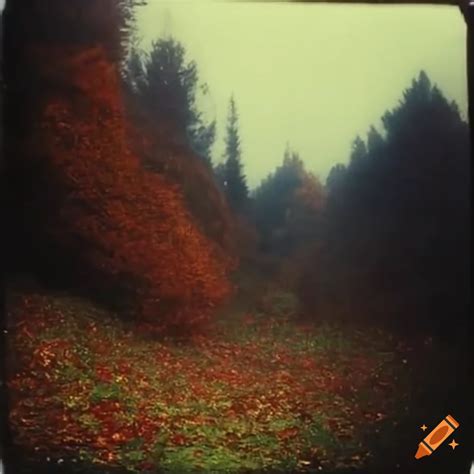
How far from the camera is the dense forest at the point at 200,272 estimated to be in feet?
3.12

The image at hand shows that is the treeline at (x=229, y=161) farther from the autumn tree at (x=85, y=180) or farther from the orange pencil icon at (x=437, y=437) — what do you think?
the orange pencil icon at (x=437, y=437)

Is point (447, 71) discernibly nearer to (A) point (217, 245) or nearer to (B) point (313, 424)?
(A) point (217, 245)

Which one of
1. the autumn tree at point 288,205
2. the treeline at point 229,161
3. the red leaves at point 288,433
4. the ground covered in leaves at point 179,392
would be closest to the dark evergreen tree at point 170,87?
the treeline at point 229,161

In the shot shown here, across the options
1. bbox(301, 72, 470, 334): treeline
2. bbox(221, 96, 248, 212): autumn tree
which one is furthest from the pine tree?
bbox(301, 72, 470, 334): treeline

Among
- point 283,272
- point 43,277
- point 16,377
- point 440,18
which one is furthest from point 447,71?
point 16,377

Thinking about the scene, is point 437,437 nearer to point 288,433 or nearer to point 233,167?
point 288,433

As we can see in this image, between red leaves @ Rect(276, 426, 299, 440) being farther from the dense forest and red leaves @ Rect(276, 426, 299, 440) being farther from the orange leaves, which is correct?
the orange leaves

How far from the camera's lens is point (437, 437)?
99 cm

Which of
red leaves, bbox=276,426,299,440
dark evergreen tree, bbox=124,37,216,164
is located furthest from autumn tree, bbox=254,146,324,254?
red leaves, bbox=276,426,299,440

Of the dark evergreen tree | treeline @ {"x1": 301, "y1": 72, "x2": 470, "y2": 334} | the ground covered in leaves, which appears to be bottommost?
the ground covered in leaves

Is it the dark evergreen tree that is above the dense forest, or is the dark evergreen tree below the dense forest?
above

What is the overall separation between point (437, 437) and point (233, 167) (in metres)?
0.48

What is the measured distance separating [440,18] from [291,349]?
20.0 inches

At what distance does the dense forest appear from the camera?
951mm
